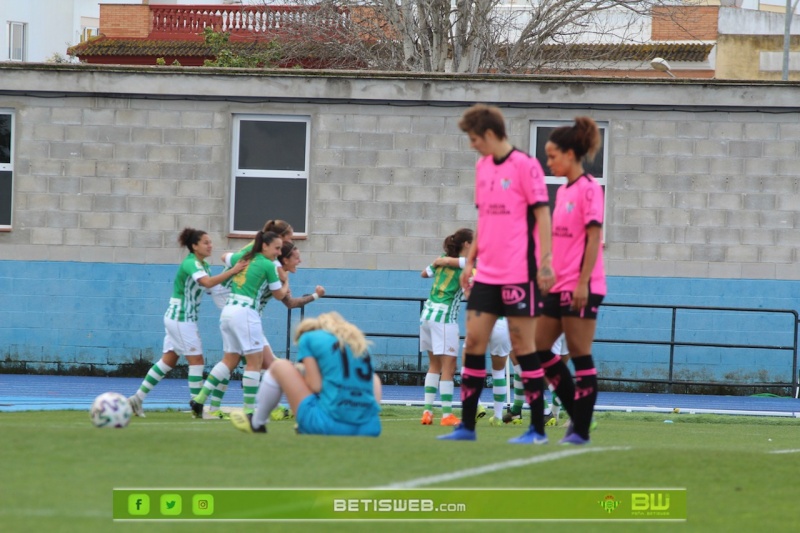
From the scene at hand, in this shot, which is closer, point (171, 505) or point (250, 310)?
point (171, 505)

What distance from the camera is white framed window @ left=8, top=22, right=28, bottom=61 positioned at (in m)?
55.5

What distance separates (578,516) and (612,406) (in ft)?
33.0

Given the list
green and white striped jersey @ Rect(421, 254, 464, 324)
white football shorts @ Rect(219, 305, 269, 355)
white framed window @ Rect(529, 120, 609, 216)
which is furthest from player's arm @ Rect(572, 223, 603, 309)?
white framed window @ Rect(529, 120, 609, 216)

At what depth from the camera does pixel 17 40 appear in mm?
56031

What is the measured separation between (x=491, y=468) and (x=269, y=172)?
42.8 ft

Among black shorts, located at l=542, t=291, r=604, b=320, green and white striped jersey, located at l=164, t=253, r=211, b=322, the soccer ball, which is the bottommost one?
the soccer ball

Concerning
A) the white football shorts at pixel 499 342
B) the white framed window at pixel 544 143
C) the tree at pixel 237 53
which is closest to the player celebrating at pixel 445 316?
the white football shorts at pixel 499 342

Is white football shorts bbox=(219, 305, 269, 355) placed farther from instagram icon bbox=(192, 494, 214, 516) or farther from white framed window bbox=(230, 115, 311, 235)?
white framed window bbox=(230, 115, 311, 235)

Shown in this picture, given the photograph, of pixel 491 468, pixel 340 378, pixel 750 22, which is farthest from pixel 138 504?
pixel 750 22

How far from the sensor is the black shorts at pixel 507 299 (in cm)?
786

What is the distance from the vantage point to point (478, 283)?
799 centimetres

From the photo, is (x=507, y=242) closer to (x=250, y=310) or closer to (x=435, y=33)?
(x=250, y=310)

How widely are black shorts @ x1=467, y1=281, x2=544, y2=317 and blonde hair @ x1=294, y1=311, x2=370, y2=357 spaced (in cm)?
73

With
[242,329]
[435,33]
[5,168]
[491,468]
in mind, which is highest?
[435,33]
